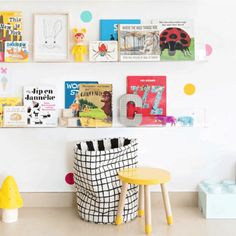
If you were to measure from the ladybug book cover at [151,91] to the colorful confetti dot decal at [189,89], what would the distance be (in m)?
0.11

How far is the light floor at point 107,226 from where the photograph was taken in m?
1.47

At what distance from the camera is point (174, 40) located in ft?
A: 5.92

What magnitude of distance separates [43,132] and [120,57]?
53cm

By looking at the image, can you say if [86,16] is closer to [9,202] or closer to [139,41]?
[139,41]

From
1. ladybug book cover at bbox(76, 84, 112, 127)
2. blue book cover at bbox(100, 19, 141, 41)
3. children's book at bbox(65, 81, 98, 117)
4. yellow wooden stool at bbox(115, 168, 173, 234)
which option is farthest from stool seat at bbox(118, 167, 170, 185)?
blue book cover at bbox(100, 19, 141, 41)

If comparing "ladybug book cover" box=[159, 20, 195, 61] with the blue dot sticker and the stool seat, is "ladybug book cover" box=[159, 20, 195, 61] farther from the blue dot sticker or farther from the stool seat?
the stool seat

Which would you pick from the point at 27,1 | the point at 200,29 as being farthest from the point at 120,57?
the point at 27,1

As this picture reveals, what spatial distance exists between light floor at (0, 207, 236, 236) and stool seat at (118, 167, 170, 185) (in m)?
0.21

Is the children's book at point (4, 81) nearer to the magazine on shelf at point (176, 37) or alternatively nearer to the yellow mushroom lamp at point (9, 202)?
the yellow mushroom lamp at point (9, 202)

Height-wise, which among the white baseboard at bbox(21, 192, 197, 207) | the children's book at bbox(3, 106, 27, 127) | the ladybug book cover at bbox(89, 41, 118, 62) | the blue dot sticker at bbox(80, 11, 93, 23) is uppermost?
the blue dot sticker at bbox(80, 11, 93, 23)

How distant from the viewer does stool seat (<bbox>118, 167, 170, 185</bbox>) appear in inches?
57.6

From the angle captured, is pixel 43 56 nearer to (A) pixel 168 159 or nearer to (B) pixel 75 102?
(B) pixel 75 102

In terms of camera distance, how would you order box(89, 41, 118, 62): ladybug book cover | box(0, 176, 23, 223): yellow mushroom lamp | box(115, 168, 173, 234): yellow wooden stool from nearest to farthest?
box(115, 168, 173, 234): yellow wooden stool, box(0, 176, 23, 223): yellow mushroom lamp, box(89, 41, 118, 62): ladybug book cover

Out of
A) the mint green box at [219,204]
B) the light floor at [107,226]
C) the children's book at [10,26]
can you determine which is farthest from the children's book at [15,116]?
the mint green box at [219,204]
